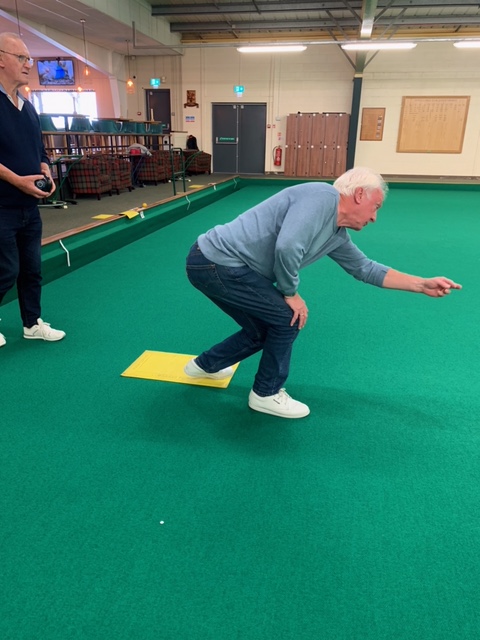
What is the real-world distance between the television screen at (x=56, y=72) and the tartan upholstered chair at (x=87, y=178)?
7795mm

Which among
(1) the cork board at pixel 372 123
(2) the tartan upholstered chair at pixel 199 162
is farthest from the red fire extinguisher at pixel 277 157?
(1) the cork board at pixel 372 123

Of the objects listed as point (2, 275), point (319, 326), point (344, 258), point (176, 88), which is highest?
point (176, 88)

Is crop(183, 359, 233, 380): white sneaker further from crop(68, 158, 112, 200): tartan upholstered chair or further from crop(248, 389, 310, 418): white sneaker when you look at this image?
crop(68, 158, 112, 200): tartan upholstered chair

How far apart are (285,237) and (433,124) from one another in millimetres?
13204

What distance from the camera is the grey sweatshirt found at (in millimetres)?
1639

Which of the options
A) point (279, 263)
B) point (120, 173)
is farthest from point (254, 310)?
point (120, 173)

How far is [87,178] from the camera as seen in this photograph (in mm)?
7246

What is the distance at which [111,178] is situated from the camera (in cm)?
795

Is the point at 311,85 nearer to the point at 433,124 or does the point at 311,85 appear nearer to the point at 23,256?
the point at 433,124

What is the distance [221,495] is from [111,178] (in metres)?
7.29

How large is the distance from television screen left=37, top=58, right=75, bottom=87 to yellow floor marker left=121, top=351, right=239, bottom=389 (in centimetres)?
Result: 1358

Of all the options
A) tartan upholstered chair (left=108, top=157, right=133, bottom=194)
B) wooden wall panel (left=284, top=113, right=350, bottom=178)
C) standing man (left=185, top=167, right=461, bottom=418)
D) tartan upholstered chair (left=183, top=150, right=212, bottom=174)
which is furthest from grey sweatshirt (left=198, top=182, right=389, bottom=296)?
wooden wall panel (left=284, top=113, right=350, bottom=178)

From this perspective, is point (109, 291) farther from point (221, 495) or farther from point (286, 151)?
point (286, 151)

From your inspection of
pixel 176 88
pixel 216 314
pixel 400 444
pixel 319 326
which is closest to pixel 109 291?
pixel 216 314
